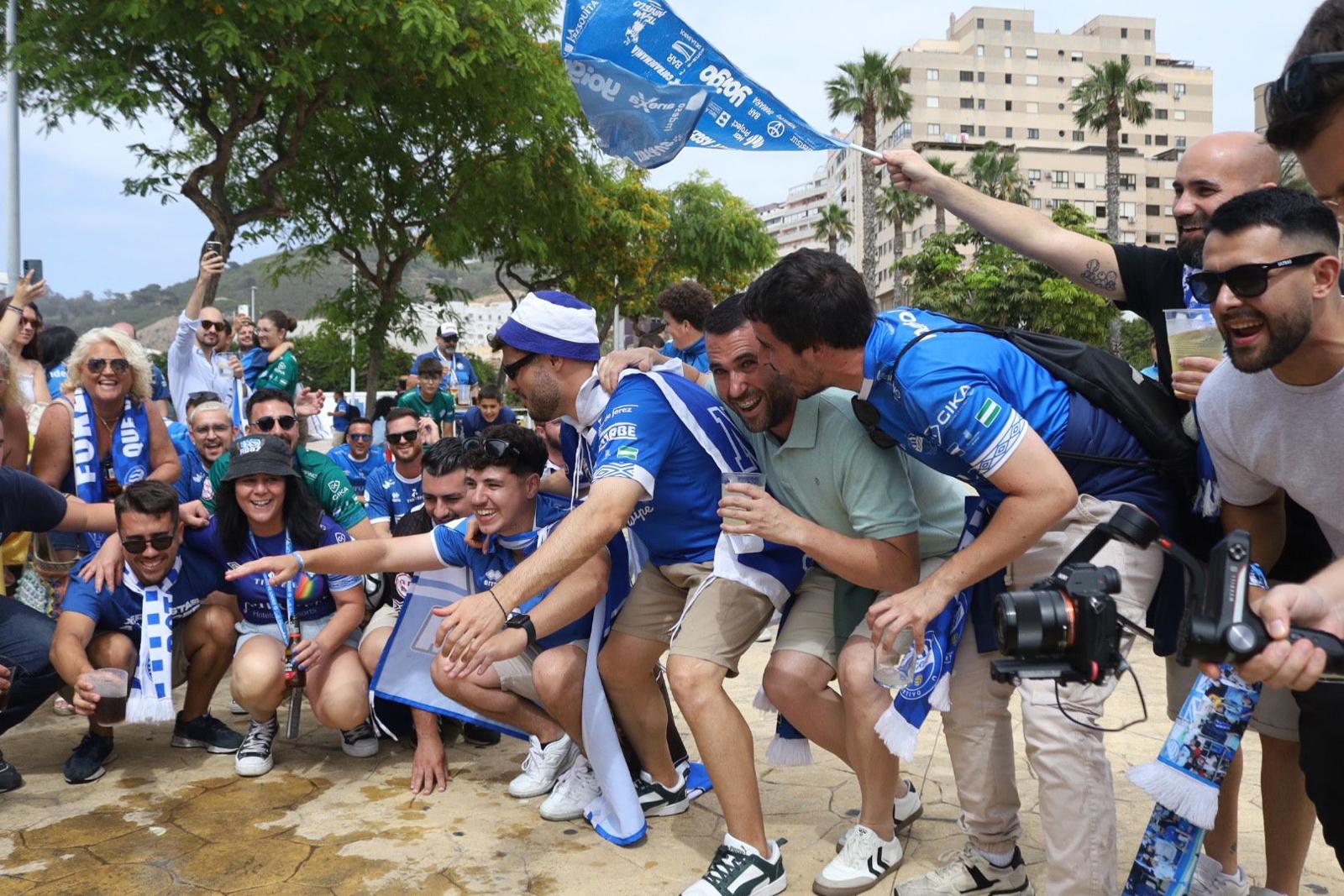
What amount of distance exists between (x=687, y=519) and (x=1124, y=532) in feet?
6.25

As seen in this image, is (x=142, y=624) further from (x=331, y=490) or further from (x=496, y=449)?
(x=496, y=449)

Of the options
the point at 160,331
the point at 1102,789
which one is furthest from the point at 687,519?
the point at 160,331

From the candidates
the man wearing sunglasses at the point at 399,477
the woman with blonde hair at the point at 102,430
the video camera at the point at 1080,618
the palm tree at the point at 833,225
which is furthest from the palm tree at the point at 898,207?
the video camera at the point at 1080,618

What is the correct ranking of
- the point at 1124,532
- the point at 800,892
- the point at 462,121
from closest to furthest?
1. the point at 1124,532
2. the point at 800,892
3. the point at 462,121

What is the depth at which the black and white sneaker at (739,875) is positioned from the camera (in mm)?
3309

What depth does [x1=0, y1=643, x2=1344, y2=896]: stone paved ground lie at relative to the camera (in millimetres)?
3559

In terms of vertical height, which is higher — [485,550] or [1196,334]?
[1196,334]

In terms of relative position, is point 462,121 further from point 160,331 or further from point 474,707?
point 160,331

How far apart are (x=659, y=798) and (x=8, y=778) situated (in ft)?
8.66

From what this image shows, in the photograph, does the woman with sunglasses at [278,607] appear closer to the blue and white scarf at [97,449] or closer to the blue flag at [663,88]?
the blue and white scarf at [97,449]

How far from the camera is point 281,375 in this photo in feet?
28.7

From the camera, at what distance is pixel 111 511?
4.88 metres

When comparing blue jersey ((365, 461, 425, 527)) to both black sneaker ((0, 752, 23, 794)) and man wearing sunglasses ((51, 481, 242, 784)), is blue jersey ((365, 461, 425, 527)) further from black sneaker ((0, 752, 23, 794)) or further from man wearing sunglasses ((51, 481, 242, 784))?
black sneaker ((0, 752, 23, 794))

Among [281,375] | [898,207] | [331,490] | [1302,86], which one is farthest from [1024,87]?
[1302,86]
